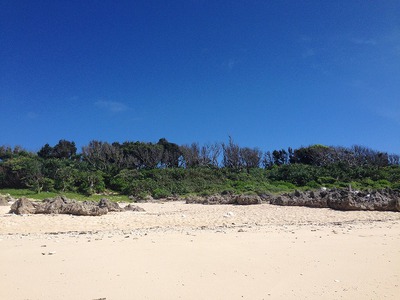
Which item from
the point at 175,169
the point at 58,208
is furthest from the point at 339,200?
the point at 175,169

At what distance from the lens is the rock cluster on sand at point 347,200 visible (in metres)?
13.6

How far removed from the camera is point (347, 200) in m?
13.6

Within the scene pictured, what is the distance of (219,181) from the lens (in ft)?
98.5

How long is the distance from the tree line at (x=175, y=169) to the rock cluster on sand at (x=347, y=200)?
5999mm

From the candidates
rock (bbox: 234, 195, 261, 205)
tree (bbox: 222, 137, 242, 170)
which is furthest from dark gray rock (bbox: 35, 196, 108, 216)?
tree (bbox: 222, 137, 242, 170)

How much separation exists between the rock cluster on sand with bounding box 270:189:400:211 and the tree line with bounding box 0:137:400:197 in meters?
6.00

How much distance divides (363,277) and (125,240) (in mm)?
3921

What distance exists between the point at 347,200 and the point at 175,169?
2190 centimetres

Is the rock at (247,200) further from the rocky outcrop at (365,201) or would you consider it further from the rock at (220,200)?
the rocky outcrop at (365,201)

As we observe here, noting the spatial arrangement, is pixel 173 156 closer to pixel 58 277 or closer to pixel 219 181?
pixel 219 181

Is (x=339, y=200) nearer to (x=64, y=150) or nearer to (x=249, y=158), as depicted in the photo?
(x=249, y=158)

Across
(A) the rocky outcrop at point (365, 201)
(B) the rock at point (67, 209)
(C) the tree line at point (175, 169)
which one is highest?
(C) the tree line at point (175, 169)

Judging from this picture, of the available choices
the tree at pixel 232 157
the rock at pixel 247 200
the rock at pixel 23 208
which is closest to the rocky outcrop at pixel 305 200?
the rock at pixel 247 200

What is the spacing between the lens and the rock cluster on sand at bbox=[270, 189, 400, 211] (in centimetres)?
1356
